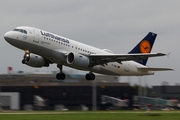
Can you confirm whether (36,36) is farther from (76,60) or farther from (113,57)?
(113,57)

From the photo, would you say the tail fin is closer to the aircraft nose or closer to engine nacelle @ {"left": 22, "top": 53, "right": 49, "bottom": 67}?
engine nacelle @ {"left": 22, "top": 53, "right": 49, "bottom": 67}

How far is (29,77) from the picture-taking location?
363 feet

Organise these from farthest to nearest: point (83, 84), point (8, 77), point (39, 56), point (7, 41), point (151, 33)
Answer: point (8, 77)
point (83, 84)
point (151, 33)
point (39, 56)
point (7, 41)

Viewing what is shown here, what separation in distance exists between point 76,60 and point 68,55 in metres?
0.97

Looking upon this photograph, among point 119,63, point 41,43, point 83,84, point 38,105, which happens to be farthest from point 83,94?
point 41,43

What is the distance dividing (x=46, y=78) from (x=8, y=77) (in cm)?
844

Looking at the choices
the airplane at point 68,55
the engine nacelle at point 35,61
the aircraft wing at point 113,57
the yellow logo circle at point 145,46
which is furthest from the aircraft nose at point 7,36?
the yellow logo circle at point 145,46

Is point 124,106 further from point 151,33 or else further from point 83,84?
point 151,33

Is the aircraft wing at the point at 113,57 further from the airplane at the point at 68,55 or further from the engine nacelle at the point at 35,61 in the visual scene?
the engine nacelle at the point at 35,61

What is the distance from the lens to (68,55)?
5022 cm

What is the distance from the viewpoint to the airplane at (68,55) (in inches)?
1919

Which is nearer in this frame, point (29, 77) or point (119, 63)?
point (119, 63)

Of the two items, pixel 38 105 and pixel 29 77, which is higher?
pixel 29 77

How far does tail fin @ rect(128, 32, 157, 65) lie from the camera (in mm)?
60991
